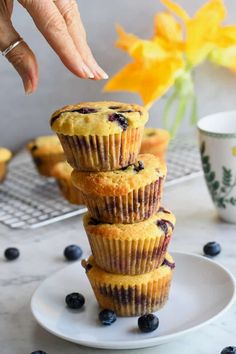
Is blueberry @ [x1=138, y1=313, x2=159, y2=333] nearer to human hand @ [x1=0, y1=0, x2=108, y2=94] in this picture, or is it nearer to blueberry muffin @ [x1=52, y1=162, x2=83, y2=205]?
human hand @ [x1=0, y1=0, x2=108, y2=94]

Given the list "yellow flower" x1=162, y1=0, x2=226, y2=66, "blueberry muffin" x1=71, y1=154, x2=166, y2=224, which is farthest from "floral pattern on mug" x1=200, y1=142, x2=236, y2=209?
"yellow flower" x1=162, y1=0, x2=226, y2=66

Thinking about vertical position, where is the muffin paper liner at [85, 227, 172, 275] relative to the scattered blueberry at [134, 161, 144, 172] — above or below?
below

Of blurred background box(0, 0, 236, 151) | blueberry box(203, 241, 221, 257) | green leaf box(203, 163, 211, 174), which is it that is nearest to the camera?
blueberry box(203, 241, 221, 257)

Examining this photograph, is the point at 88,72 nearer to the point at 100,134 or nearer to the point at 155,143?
the point at 100,134

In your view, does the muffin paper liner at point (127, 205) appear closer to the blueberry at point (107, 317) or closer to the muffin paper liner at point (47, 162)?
the blueberry at point (107, 317)

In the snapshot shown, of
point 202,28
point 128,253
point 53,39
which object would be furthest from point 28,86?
point 202,28

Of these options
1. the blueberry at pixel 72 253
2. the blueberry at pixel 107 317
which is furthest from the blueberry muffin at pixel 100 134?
the blueberry at pixel 72 253
